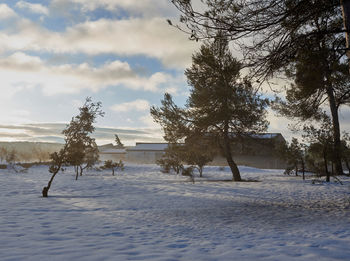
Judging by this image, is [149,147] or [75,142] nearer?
[75,142]

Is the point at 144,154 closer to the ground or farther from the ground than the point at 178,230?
farther from the ground

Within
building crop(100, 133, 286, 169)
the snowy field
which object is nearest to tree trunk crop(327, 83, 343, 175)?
the snowy field

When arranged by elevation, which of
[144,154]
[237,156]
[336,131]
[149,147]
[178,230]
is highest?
[336,131]

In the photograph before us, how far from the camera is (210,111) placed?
18.2 metres

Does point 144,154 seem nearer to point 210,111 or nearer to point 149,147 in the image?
point 149,147

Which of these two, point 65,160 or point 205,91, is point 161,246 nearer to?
point 65,160

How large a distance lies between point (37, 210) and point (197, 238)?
5.56 metres

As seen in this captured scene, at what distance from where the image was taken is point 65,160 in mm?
12422

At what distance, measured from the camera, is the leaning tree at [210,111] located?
17.8m

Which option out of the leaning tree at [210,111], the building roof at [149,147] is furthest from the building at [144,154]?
the leaning tree at [210,111]

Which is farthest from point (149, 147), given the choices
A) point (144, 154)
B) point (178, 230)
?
point (178, 230)

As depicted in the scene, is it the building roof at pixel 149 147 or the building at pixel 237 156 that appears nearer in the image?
the building at pixel 237 156

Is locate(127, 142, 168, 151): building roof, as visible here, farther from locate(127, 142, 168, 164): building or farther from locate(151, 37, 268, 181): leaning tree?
locate(151, 37, 268, 181): leaning tree

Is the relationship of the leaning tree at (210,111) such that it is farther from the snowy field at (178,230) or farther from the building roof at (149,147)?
the building roof at (149,147)
